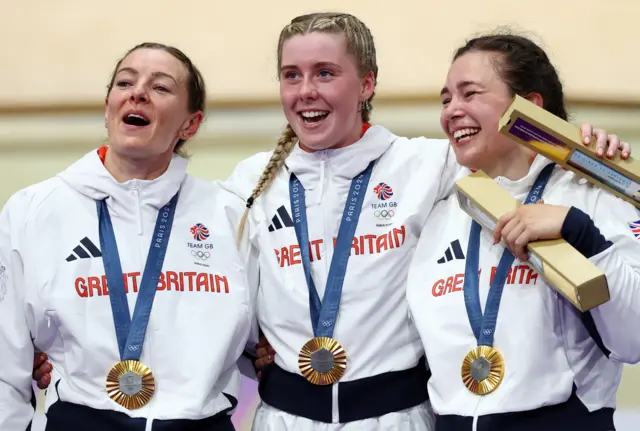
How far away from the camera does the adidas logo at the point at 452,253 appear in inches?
92.6

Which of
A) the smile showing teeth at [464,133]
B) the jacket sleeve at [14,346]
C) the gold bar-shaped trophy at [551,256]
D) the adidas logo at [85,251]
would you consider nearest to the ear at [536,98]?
the smile showing teeth at [464,133]

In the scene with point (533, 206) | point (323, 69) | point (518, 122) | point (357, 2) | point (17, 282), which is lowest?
point (17, 282)

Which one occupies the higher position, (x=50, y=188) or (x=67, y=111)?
(x=67, y=111)

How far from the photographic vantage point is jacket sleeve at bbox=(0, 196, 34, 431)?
2.33 m

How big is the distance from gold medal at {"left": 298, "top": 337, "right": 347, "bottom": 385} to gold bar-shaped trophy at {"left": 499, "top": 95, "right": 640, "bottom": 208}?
704 millimetres

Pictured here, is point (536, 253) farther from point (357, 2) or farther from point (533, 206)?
point (357, 2)

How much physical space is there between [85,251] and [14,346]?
0.30 meters

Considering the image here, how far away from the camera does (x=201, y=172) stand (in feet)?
13.9

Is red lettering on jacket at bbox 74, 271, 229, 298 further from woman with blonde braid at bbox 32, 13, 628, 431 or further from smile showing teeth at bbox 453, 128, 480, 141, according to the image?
smile showing teeth at bbox 453, 128, 480, 141

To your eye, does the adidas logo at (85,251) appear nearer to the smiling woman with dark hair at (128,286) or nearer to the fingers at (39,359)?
the smiling woman with dark hair at (128,286)

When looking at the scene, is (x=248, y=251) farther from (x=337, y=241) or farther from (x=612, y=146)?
(x=612, y=146)

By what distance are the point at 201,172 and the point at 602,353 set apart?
2.47m

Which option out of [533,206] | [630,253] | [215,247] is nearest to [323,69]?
[215,247]

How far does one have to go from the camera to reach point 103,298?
2.35 meters
